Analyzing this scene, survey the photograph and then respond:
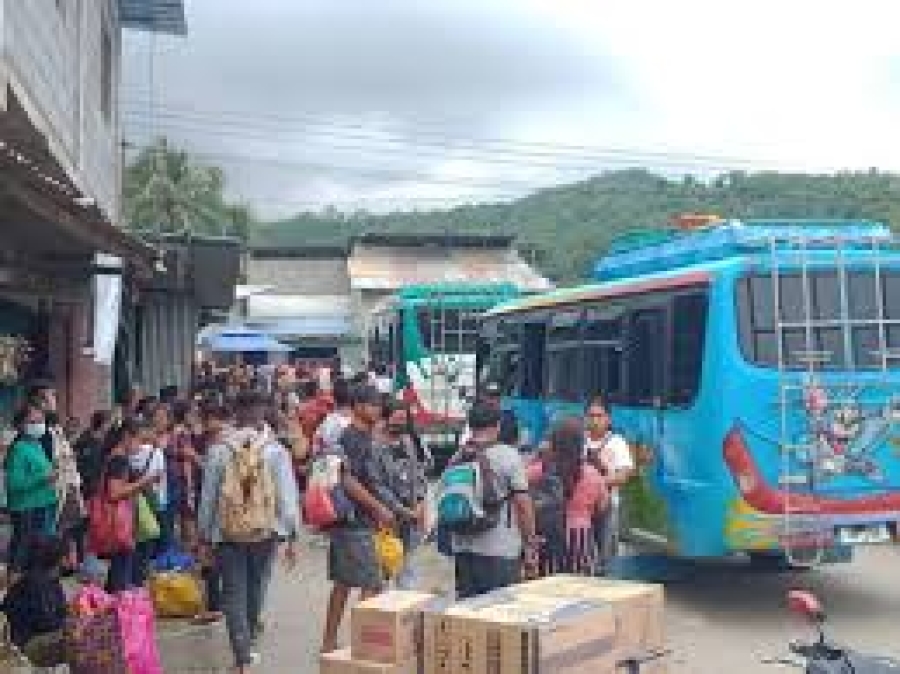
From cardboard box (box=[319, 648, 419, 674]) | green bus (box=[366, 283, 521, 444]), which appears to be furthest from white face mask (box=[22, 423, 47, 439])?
green bus (box=[366, 283, 521, 444])

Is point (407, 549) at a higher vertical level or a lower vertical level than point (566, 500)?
lower

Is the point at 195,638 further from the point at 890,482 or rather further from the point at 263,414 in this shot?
the point at 890,482

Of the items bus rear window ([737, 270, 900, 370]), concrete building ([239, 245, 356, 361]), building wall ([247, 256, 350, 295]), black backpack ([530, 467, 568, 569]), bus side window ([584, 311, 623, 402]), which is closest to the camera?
Result: black backpack ([530, 467, 568, 569])

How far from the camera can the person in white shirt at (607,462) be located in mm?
9500

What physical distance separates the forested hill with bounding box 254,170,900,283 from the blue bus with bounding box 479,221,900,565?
1972cm

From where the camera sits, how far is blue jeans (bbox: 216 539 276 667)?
26.1ft

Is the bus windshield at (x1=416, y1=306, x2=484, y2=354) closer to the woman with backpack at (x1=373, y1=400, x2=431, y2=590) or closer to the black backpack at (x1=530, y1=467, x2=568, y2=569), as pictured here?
the woman with backpack at (x1=373, y1=400, x2=431, y2=590)

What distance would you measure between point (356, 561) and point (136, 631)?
1.61 metres

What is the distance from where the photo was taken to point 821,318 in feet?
33.6

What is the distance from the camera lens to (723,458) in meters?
9.98

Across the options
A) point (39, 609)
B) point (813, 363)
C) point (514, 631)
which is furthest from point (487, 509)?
point (813, 363)

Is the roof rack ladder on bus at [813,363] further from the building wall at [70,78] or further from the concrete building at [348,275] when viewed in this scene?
the concrete building at [348,275]

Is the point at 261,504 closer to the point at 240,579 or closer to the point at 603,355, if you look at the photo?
the point at 240,579

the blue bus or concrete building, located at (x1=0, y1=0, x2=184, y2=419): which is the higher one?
concrete building, located at (x1=0, y1=0, x2=184, y2=419)
